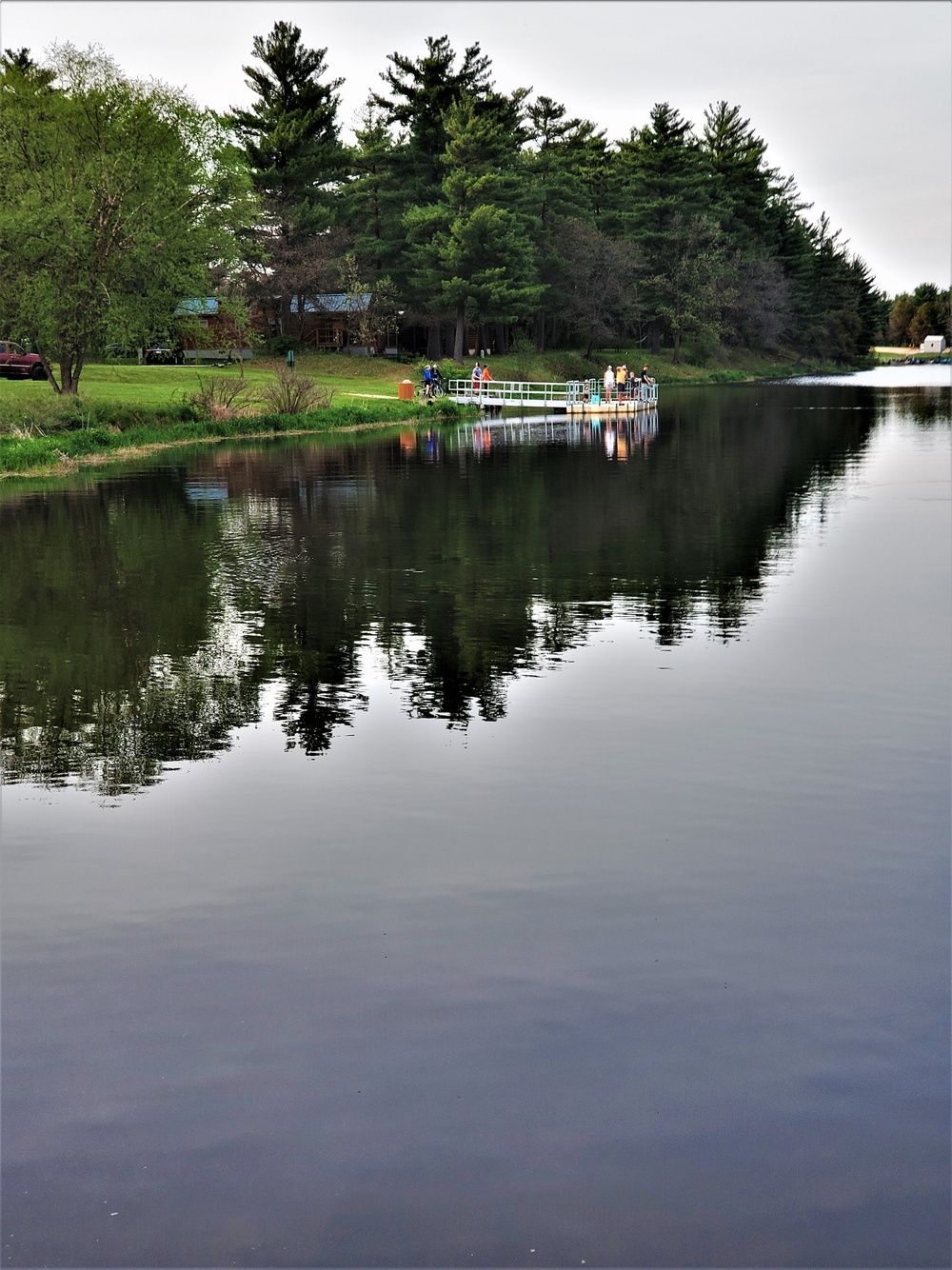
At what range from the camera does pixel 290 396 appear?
52.6m

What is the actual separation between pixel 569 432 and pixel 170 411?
1533 centimetres

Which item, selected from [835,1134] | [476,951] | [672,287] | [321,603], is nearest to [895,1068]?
[835,1134]

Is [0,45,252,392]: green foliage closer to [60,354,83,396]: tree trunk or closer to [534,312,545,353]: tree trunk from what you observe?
[60,354,83,396]: tree trunk

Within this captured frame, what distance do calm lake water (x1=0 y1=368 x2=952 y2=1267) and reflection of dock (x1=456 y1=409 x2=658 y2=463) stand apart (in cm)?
Result: 2596

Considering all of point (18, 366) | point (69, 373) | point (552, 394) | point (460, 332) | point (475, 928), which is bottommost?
point (475, 928)

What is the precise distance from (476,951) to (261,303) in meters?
90.7

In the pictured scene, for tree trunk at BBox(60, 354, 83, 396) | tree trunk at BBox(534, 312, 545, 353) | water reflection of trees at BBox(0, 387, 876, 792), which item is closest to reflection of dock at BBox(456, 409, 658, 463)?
water reflection of trees at BBox(0, 387, 876, 792)

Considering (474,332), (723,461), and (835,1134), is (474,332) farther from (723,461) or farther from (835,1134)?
(835,1134)

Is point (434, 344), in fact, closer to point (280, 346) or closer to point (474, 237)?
point (474, 237)

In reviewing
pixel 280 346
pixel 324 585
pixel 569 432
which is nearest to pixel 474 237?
pixel 280 346

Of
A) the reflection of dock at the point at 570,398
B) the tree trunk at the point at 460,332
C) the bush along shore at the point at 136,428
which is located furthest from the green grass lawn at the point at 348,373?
the reflection of dock at the point at 570,398

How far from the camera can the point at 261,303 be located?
93188 millimetres

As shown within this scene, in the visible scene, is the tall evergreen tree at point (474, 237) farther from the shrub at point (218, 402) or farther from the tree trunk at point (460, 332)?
the shrub at point (218, 402)

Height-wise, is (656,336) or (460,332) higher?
(656,336)
